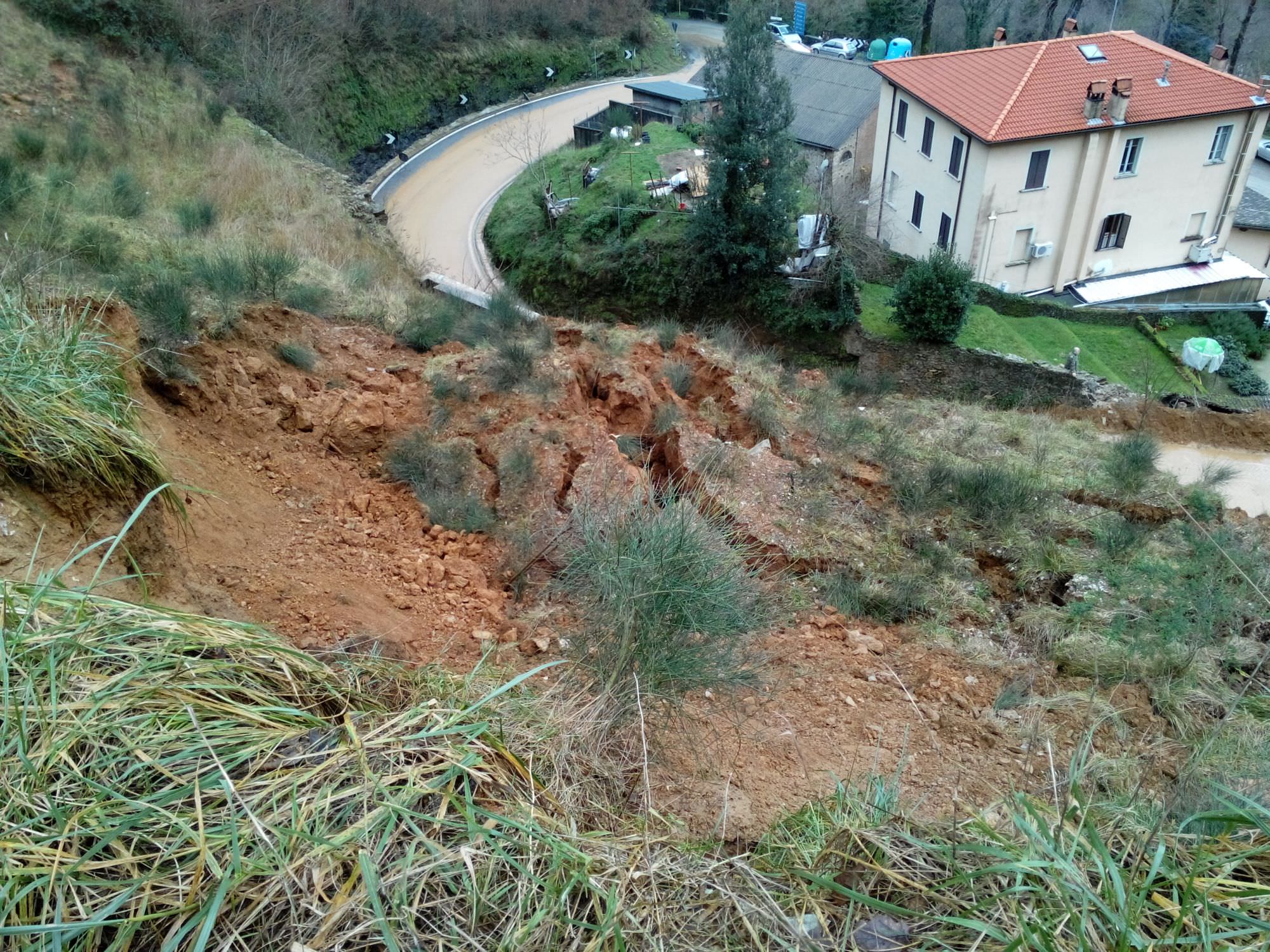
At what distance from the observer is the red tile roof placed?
20.9 meters

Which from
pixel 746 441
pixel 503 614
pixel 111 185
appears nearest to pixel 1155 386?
pixel 746 441

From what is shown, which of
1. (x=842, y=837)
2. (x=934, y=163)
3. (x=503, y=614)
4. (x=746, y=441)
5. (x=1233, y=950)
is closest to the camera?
(x=1233, y=950)

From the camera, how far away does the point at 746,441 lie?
9.65 m

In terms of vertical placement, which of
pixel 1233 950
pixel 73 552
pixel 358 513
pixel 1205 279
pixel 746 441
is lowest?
pixel 1205 279

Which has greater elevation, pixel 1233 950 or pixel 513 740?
pixel 1233 950

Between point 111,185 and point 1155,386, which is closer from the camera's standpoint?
point 111,185

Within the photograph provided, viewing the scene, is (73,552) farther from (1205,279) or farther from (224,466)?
(1205,279)

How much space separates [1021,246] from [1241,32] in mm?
26275

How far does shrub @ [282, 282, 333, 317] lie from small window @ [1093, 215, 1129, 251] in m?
19.8

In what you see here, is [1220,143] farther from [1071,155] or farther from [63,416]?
[63,416]

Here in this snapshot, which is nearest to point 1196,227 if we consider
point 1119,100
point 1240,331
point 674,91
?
point 1240,331

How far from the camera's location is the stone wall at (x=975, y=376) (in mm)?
17406

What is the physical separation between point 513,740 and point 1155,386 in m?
19.2

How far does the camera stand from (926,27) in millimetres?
38906
